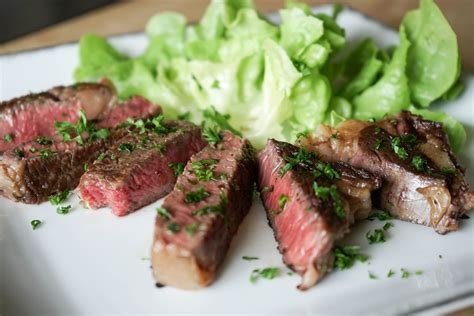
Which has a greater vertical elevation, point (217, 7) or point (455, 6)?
point (217, 7)

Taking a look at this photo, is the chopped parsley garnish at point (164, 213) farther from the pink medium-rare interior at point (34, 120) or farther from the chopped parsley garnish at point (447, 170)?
the chopped parsley garnish at point (447, 170)

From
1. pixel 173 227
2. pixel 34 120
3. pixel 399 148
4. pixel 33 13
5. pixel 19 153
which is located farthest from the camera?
pixel 33 13

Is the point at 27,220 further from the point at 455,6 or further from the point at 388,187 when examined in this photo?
the point at 455,6

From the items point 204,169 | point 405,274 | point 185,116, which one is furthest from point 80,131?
point 405,274

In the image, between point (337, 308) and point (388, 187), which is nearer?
point (337, 308)

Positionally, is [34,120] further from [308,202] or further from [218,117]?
[308,202]

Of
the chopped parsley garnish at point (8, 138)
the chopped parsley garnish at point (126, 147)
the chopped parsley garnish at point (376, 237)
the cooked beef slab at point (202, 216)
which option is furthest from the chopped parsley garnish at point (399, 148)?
the chopped parsley garnish at point (8, 138)

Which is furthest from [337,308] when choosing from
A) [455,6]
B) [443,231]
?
[455,6]
